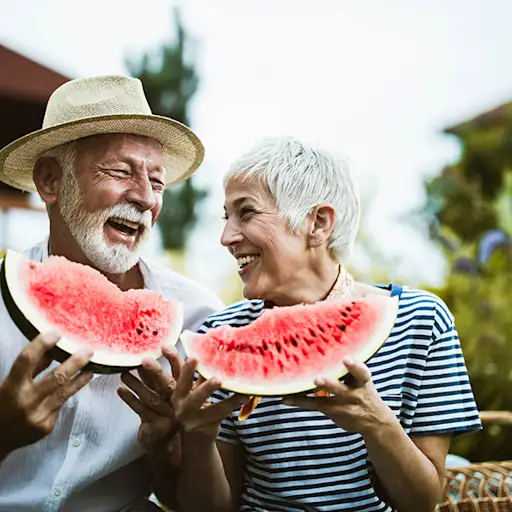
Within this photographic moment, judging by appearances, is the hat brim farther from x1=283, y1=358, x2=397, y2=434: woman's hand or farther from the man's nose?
x1=283, y1=358, x2=397, y2=434: woman's hand

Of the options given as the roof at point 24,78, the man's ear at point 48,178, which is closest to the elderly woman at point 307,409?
the man's ear at point 48,178

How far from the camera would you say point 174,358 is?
2047mm

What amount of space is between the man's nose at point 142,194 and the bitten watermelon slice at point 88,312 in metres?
0.42

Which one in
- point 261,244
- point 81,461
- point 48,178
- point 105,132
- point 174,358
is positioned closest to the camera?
point 174,358

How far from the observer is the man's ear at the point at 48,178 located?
2893mm

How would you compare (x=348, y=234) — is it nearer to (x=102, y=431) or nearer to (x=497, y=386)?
(x=102, y=431)

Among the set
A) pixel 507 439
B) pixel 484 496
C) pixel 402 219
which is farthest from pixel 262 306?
pixel 402 219

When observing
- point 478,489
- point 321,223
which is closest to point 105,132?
point 321,223

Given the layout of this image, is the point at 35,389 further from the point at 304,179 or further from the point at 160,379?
the point at 304,179

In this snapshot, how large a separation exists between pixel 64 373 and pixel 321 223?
1.12m

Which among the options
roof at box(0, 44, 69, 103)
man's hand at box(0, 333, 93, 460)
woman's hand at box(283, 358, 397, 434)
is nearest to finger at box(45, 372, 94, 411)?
man's hand at box(0, 333, 93, 460)

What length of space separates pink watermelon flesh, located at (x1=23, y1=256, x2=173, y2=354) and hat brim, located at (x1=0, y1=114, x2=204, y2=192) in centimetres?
66

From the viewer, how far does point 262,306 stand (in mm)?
2688

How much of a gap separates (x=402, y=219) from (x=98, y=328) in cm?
628
